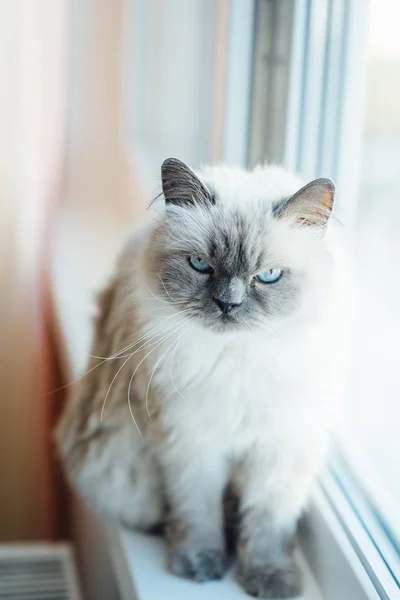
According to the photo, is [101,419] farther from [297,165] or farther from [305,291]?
[297,165]

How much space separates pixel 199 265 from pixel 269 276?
0.08 meters

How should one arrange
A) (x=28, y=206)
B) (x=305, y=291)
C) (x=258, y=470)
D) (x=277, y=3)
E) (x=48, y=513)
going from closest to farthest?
(x=305, y=291), (x=258, y=470), (x=277, y=3), (x=28, y=206), (x=48, y=513)

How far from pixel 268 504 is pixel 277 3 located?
819 mm

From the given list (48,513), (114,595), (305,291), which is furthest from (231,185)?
(48,513)

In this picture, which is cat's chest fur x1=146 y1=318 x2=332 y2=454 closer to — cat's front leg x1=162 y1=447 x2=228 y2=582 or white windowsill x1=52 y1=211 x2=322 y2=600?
cat's front leg x1=162 y1=447 x2=228 y2=582

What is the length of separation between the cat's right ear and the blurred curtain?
830 millimetres

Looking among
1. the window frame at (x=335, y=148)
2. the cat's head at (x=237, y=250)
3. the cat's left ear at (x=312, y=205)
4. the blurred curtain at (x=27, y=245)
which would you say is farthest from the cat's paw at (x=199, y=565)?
the blurred curtain at (x=27, y=245)

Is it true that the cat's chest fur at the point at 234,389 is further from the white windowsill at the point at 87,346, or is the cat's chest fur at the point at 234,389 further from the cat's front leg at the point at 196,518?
the white windowsill at the point at 87,346

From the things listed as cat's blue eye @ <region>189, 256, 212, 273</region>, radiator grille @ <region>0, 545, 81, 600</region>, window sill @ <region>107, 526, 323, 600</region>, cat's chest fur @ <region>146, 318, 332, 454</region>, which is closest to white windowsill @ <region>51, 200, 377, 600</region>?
window sill @ <region>107, 526, 323, 600</region>

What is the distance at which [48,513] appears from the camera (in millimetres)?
1888

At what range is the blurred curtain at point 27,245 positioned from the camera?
157 cm

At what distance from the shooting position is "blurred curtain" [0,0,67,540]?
61.6 inches

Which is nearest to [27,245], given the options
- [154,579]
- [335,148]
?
[335,148]

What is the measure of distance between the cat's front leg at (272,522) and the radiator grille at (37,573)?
52cm
